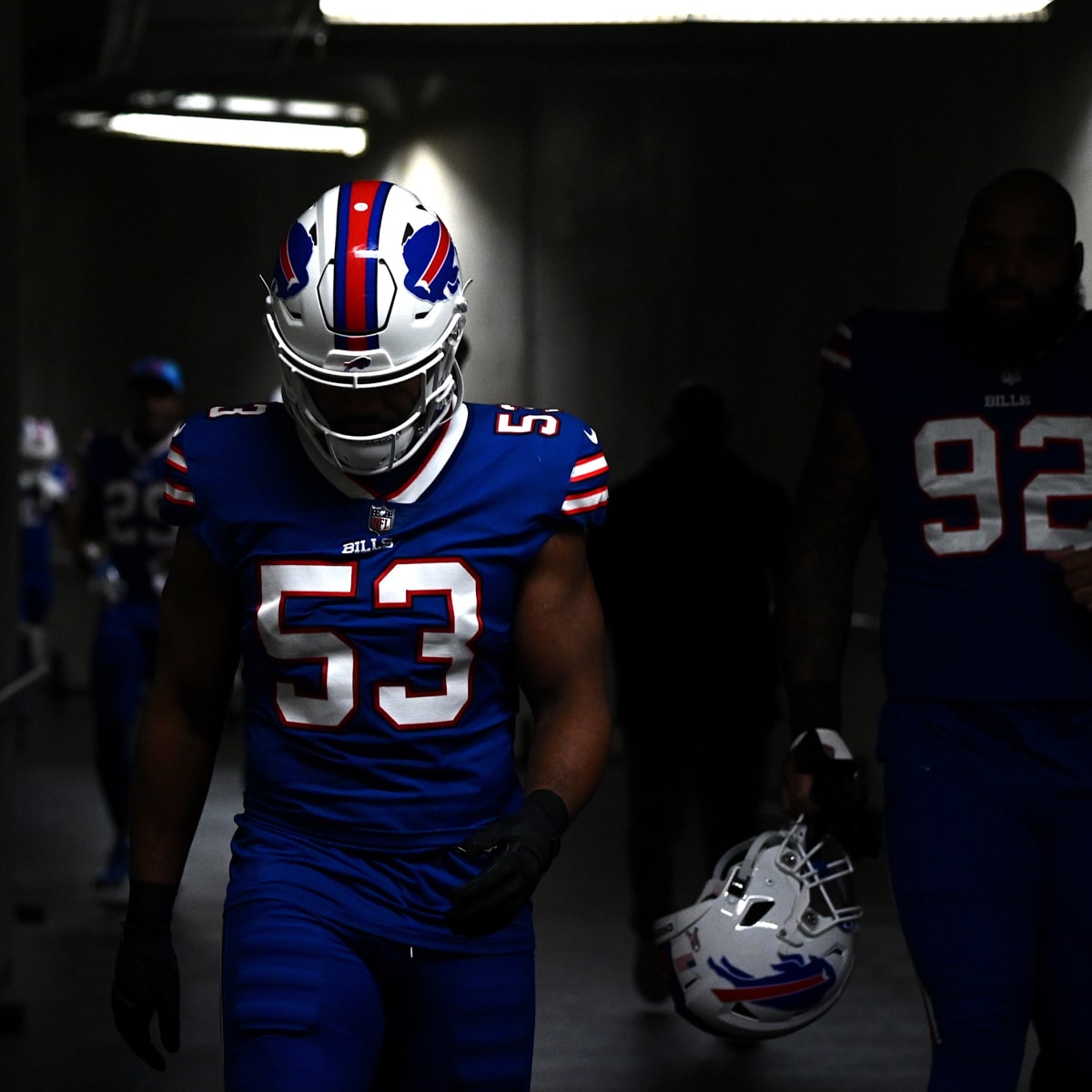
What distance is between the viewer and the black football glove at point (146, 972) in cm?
267

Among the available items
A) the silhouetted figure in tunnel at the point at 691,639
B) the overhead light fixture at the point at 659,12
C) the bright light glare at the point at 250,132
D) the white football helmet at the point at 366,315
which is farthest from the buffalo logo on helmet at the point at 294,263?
the bright light glare at the point at 250,132

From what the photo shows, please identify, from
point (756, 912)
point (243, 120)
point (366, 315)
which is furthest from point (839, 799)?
point (243, 120)

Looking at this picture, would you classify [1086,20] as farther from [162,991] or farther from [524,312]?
[524,312]

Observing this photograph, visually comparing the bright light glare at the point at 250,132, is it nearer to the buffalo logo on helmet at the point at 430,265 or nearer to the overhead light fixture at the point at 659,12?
the overhead light fixture at the point at 659,12

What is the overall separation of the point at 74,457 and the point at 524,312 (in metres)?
4.77

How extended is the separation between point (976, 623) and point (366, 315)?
1.21 m

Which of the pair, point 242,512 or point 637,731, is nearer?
point 242,512

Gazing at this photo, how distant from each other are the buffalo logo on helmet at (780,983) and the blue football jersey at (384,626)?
65 centimetres

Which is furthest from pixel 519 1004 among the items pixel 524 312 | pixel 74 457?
pixel 74 457

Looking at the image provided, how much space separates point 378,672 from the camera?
2578 mm

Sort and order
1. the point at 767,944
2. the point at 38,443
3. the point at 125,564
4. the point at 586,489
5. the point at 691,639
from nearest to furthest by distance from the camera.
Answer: the point at 586,489 → the point at 767,944 → the point at 691,639 → the point at 125,564 → the point at 38,443

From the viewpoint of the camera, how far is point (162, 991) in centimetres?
268

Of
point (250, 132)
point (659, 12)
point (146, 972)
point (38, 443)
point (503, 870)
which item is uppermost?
point (659, 12)

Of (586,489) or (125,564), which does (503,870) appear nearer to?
(586,489)
